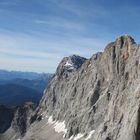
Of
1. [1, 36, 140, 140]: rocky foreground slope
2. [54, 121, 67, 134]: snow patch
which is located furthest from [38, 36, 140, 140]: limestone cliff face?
[54, 121, 67, 134]: snow patch

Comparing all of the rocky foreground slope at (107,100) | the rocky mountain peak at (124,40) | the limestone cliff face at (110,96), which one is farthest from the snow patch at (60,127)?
the rocky mountain peak at (124,40)

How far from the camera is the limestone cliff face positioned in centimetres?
10019

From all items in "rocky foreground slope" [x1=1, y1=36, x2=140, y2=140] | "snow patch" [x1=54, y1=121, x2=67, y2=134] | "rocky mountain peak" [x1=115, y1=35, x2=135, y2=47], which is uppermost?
"rocky mountain peak" [x1=115, y1=35, x2=135, y2=47]

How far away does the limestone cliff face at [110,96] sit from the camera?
329 feet

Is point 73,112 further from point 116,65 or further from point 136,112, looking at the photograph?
point 136,112

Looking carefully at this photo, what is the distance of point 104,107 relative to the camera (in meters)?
141

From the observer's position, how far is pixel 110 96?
13812 centimetres

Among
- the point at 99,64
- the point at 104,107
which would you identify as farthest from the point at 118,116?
the point at 99,64

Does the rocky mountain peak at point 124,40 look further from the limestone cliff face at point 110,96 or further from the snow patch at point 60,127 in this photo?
the snow patch at point 60,127

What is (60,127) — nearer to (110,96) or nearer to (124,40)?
(110,96)

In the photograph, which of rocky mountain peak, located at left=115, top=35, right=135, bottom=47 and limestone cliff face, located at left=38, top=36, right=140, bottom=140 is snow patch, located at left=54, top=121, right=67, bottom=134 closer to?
limestone cliff face, located at left=38, top=36, right=140, bottom=140

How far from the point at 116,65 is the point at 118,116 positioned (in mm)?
35324

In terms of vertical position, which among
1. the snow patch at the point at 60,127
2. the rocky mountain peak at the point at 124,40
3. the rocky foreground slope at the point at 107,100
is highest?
the rocky mountain peak at the point at 124,40

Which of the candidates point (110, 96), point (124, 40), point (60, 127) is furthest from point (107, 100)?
point (60, 127)
